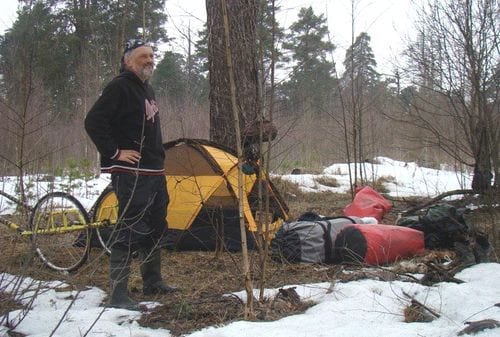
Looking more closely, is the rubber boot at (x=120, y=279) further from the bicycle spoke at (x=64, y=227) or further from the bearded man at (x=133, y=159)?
the bicycle spoke at (x=64, y=227)

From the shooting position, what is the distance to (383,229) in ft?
15.0

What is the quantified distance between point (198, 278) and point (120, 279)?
0.92 metres

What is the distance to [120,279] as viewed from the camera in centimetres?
332

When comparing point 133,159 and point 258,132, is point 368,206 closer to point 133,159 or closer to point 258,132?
point 258,132

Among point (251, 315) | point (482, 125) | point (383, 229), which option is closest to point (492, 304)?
point (251, 315)

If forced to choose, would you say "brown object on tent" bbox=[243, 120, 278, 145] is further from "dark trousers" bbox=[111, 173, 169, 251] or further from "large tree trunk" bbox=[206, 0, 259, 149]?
"dark trousers" bbox=[111, 173, 169, 251]

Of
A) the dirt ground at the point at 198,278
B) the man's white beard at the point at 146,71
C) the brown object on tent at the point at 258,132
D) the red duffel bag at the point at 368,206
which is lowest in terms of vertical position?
the dirt ground at the point at 198,278

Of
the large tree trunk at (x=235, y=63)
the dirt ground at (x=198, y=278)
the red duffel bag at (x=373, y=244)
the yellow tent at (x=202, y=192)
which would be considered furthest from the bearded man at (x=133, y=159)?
the red duffel bag at (x=373, y=244)

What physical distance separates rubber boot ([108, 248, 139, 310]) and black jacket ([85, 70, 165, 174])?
2.01 feet

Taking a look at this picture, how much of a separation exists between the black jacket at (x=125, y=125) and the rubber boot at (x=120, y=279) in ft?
2.01

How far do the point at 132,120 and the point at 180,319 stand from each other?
147 centimetres

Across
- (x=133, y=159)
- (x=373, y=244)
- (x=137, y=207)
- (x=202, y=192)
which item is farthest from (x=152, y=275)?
(x=373, y=244)

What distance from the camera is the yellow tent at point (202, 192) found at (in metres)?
4.95

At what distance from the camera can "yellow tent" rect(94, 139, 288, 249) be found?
495 centimetres
